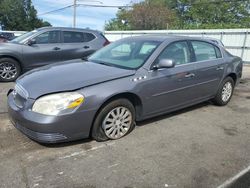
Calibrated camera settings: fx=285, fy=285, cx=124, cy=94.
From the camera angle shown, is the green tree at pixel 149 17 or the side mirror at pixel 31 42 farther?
the green tree at pixel 149 17

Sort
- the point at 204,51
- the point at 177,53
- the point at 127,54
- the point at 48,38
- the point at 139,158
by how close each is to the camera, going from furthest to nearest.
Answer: the point at 48,38 < the point at 204,51 < the point at 177,53 < the point at 127,54 < the point at 139,158

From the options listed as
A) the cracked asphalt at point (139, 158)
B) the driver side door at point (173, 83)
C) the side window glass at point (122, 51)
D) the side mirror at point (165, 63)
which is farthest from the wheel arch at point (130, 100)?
the side window glass at point (122, 51)

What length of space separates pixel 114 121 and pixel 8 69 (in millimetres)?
5069

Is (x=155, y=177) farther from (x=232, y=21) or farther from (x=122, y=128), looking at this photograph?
(x=232, y=21)

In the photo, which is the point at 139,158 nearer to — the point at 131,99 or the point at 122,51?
the point at 131,99

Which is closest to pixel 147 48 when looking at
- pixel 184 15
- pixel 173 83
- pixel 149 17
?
pixel 173 83

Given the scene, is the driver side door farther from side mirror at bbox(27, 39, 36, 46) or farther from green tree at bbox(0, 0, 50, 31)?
green tree at bbox(0, 0, 50, 31)

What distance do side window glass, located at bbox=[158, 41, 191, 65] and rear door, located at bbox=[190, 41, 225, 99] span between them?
227 mm

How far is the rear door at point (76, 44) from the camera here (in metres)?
8.70

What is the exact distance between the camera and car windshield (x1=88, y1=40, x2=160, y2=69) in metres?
4.52

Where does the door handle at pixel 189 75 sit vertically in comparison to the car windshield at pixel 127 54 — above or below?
below

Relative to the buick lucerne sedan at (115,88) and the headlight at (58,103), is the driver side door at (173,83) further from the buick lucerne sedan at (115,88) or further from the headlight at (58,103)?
the headlight at (58,103)

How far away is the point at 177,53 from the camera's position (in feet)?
16.3

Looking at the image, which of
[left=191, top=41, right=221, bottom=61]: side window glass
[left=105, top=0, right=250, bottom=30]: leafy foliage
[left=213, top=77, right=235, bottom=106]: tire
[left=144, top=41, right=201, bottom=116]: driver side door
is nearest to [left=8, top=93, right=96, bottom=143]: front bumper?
[left=144, top=41, right=201, bottom=116]: driver side door
